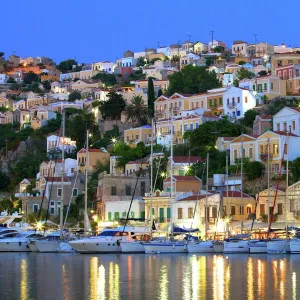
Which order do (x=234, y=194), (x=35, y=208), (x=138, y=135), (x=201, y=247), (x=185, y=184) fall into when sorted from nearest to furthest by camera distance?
(x=201, y=247) → (x=234, y=194) → (x=185, y=184) → (x=35, y=208) → (x=138, y=135)

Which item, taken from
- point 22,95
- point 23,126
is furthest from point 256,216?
point 22,95

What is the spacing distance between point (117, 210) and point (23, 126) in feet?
177

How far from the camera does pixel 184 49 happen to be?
634ft

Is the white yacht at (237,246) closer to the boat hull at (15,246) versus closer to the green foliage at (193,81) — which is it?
the boat hull at (15,246)

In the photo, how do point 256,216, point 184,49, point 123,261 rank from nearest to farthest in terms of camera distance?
point 123,261 < point 256,216 < point 184,49

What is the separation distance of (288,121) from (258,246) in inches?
1158

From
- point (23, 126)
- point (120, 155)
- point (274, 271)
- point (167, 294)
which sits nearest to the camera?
point (167, 294)

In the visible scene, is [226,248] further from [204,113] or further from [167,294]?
[204,113]

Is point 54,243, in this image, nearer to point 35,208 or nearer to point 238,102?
point 35,208

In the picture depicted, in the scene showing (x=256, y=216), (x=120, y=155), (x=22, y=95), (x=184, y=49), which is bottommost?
(x=256, y=216)

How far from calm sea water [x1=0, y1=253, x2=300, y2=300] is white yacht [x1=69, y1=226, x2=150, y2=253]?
7.00 feet

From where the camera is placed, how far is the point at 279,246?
5966cm

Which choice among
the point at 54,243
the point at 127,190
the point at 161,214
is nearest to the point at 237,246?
the point at 54,243

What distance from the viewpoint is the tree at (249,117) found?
9925 cm
